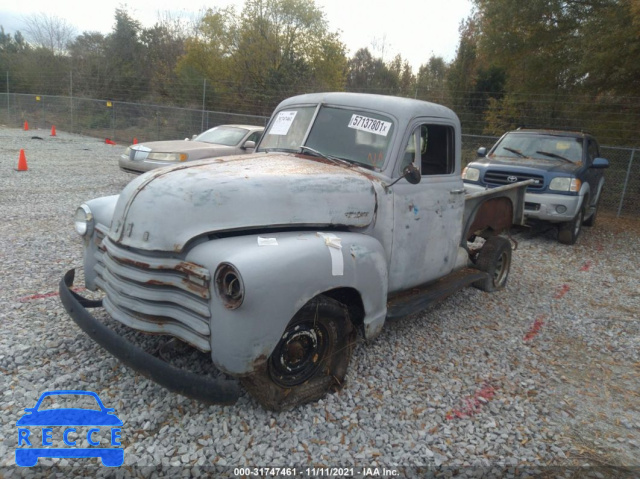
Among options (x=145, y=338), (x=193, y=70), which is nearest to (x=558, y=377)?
(x=145, y=338)

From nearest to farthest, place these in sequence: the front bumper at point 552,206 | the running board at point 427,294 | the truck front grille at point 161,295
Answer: the truck front grille at point 161,295 < the running board at point 427,294 < the front bumper at point 552,206

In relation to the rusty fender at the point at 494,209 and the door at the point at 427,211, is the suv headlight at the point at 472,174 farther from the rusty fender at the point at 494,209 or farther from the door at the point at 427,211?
the door at the point at 427,211

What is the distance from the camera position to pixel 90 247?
363cm

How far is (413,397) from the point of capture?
11.3 ft

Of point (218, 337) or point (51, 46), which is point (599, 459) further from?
point (51, 46)

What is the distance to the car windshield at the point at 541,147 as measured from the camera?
30.1ft

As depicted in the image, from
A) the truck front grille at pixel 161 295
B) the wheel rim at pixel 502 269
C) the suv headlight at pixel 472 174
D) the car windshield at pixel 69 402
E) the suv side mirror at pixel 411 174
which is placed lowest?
the car windshield at pixel 69 402

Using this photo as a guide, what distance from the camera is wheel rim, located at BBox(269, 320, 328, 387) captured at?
2.95 m

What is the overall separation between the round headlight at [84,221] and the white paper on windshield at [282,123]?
1.84m

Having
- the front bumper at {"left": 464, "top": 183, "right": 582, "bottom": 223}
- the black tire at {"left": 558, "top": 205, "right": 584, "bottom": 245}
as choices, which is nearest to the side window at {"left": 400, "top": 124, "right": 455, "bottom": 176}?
the front bumper at {"left": 464, "top": 183, "right": 582, "bottom": 223}

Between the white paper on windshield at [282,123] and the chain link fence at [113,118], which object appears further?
the chain link fence at [113,118]

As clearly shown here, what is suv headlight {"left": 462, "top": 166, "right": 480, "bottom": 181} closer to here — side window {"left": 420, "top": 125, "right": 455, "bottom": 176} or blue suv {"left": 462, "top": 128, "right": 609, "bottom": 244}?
blue suv {"left": 462, "top": 128, "right": 609, "bottom": 244}

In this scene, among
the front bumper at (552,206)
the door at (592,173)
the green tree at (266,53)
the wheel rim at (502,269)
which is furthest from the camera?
the green tree at (266,53)

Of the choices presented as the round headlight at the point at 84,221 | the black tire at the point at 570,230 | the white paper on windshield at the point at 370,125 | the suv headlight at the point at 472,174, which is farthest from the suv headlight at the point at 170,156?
the black tire at the point at 570,230
